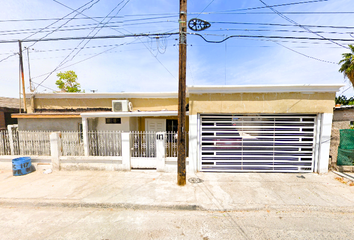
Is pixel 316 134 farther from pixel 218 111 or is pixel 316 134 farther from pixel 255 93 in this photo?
pixel 218 111

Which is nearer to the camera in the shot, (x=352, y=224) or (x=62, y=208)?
(x=352, y=224)

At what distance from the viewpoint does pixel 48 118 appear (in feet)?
23.5

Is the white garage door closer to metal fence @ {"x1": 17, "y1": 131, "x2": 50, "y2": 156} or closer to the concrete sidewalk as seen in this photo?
the concrete sidewalk

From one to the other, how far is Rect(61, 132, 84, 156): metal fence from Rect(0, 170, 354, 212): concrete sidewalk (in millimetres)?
947

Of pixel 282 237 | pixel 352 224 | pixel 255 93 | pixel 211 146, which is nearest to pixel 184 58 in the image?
Result: pixel 255 93

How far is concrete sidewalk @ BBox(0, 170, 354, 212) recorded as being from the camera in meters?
3.82

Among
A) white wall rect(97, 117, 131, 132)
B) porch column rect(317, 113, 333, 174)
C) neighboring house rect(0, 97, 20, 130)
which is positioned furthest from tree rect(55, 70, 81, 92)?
porch column rect(317, 113, 333, 174)

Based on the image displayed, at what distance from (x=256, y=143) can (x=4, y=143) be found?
10855mm

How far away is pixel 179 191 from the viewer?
4.43m

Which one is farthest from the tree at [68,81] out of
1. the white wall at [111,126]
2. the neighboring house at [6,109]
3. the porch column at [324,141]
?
the porch column at [324,141]

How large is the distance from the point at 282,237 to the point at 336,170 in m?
5.16

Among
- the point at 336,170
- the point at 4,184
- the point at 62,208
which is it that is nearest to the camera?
the point at 62,208

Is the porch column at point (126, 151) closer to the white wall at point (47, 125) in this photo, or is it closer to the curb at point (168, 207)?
the curb at point (168, 207)

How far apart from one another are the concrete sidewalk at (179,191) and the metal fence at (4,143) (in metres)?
1.39
